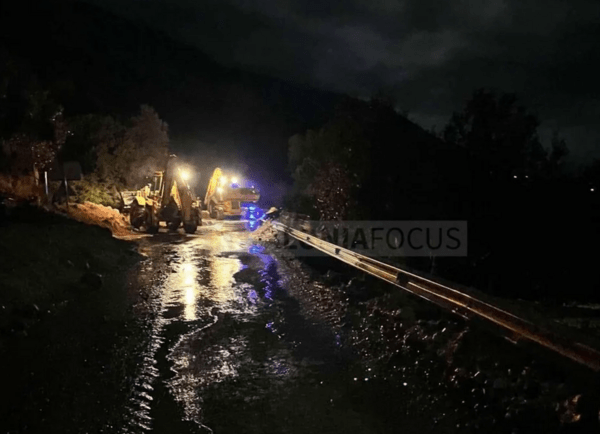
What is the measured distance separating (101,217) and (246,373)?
2343 centimetres

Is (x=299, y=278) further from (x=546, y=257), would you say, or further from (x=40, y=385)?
(x=546, y=257)

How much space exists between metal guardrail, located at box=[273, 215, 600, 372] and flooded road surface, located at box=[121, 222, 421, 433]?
Answer: 5.49 ft

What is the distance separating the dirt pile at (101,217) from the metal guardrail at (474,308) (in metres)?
15.9

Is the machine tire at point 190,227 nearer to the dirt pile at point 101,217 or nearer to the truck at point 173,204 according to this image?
the truck at point 173,204

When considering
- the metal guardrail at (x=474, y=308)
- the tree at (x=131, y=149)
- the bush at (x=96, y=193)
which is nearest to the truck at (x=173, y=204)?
the bush at (x=96, y=193)

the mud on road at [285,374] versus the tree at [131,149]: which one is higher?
the tree at [131,149]

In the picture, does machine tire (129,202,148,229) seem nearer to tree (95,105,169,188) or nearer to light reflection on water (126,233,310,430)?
tree (95,105,169,188)

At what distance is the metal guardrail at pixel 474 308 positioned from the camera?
5.52 metres

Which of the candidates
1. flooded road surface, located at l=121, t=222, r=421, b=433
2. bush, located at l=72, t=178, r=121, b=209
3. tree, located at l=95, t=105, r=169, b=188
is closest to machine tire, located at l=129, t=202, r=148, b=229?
bush, located at l=72, t=178, r=121, b=209

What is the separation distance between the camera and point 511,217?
23000 mm

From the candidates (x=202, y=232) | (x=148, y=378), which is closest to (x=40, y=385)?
(x=148, y=378)

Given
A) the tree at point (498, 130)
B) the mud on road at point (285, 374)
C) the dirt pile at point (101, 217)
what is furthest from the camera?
the tree at point (498, 130)

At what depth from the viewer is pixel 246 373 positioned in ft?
22.8

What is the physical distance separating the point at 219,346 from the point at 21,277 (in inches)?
205
